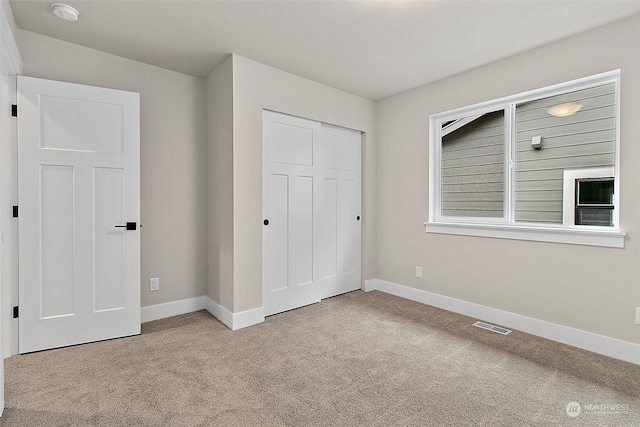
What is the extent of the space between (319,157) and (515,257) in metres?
2.23

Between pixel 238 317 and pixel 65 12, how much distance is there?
8.80 ft

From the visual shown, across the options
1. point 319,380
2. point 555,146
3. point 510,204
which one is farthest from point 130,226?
point 555,146

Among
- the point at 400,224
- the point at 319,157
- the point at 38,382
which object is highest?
the point at 319,157

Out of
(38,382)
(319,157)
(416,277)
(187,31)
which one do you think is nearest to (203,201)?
(319,157)

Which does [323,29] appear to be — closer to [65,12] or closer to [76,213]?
[65,12]

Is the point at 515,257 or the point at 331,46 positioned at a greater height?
the point at 331,46

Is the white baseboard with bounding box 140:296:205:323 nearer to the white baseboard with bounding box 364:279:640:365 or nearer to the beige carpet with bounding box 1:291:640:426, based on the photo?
the beige carpet with bounding box 1:291:640:426

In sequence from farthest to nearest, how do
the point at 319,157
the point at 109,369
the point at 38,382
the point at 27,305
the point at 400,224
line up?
the point at 400,224
the point at 319,157
the point at 27,305
the point at 109,369
the point at 38,382

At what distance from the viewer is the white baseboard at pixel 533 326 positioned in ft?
7.95

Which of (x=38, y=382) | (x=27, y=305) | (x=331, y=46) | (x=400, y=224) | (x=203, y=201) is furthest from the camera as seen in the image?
(x=400, y=224)

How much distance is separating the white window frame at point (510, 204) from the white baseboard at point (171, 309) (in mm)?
2681

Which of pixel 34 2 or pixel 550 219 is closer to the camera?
pixel 34 2

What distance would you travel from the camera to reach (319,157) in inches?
148

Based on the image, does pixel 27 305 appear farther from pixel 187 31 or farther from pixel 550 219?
pixel 550 219
